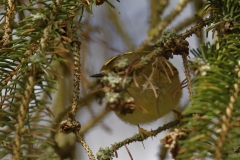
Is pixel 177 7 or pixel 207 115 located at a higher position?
pixel 177 7

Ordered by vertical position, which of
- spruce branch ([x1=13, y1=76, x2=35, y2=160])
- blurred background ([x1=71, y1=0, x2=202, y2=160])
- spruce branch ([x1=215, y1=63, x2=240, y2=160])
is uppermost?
blurred background ([x1=71, y1=0, x2=202, y2=160])

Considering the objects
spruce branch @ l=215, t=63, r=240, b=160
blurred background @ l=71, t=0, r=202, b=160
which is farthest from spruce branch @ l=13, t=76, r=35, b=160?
blurred background @ l=71, t=0, r=202, b=160

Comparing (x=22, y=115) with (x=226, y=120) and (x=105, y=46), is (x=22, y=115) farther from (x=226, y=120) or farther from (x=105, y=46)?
(x=105, y=46)

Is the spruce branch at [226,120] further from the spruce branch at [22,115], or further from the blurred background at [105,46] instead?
the blurred background at [105,46]

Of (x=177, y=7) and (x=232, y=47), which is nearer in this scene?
(x=232, y=47)

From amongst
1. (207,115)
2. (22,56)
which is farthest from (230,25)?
(22,56)

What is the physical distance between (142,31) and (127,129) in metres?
0.57

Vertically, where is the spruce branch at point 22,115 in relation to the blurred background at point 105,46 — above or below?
below

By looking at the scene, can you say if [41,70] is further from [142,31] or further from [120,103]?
[142,31]

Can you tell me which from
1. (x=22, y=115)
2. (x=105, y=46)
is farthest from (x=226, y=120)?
(x=105, y=46)

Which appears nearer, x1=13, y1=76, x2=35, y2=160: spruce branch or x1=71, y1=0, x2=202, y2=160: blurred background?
x1=13, y1=76, x2=35, y2=160: spruce branch

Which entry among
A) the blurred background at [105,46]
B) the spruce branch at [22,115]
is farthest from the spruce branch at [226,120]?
the blurred background at [105,46]

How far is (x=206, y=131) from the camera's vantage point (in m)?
0.39

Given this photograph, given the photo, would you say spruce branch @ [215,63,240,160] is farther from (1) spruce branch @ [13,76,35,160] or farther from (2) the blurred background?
(2) the blurred background
